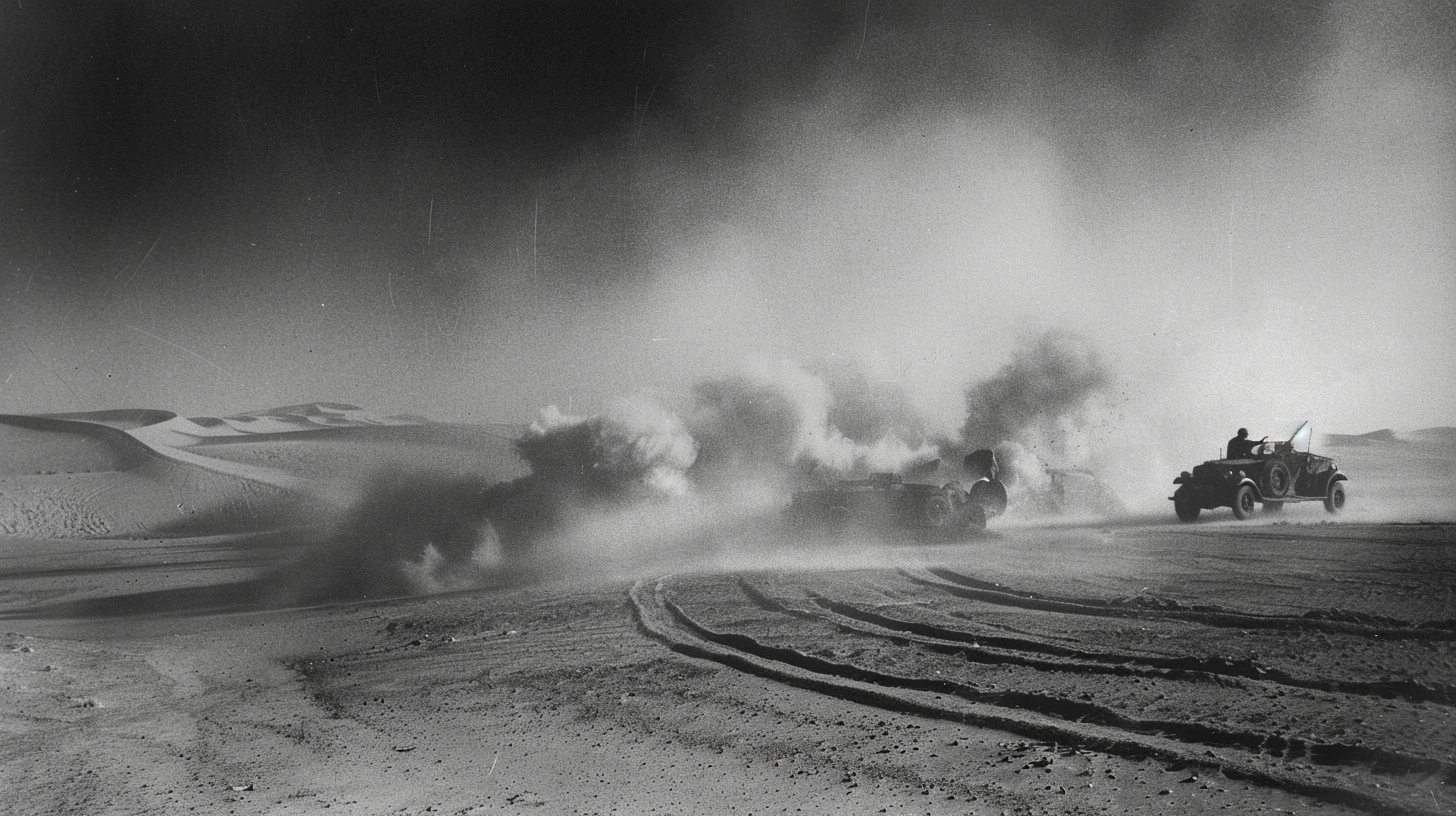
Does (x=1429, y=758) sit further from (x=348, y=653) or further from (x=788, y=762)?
(x=348, y=653)

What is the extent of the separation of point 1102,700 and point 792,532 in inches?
548

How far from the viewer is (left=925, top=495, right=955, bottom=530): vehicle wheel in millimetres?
20969

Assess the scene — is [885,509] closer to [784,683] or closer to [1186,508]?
[1186,508]

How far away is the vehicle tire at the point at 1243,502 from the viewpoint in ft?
74.6

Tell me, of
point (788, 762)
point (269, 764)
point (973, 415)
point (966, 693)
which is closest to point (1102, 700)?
point (966, 693)

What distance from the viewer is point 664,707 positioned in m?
8.52

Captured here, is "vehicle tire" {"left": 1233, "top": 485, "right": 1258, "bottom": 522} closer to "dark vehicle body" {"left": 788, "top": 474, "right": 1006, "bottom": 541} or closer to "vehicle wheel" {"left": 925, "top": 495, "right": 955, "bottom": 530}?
"dark vehicle body" {"left": 788, "top": 474, "right": 1006, "bottom": 541}

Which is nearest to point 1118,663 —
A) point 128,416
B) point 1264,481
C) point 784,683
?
point 784,683

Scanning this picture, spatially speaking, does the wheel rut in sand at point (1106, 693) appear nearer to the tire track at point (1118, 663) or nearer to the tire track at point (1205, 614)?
the tire track at point (1118, 663)

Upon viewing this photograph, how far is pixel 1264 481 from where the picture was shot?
23297 millimetres

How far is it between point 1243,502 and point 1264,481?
1075 mm

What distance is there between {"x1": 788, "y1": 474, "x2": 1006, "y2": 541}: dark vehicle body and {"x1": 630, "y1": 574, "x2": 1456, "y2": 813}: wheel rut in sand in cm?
819

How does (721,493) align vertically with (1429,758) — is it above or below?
above

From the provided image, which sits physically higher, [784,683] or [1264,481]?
[1264,481]
